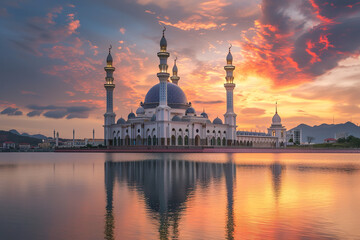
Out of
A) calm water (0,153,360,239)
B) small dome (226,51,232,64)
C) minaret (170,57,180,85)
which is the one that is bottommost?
calm water (0,153,360,239)

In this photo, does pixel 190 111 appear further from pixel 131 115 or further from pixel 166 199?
pixel 166 199

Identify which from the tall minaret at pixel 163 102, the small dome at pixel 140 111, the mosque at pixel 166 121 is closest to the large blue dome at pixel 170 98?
the mosque at pixel 166 121

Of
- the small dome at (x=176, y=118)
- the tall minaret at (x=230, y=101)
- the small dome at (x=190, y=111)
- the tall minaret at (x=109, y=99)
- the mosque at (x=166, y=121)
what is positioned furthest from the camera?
the tall minaret at (x=109, y=99)

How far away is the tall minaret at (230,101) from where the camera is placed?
351ft

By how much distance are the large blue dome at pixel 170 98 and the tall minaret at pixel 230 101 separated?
38.0 ft

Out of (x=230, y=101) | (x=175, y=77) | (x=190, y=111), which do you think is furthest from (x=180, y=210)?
(x=175, y=77)

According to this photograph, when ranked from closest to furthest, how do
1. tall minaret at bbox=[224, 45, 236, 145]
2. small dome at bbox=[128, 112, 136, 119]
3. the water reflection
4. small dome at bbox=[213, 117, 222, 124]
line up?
the water reflection < small dome at bbox=[128, 112, 136, 119] < tall minaret at bbox=[224, 45, 236, 145] < small dome at bbox=[213, 117, 222, 124]

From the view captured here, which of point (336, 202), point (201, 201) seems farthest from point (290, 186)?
point (201, 201)

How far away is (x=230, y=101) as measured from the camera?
355ft

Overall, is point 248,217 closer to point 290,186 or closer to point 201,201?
point 201,201

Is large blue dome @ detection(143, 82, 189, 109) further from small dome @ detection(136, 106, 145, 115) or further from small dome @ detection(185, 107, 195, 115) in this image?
small dome @ detection(185, 107, 195, 115)

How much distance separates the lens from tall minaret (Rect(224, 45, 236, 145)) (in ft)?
351

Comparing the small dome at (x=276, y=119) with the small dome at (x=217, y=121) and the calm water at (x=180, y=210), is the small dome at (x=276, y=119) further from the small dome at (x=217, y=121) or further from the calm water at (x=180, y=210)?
the calm water at (x=180, y=210)

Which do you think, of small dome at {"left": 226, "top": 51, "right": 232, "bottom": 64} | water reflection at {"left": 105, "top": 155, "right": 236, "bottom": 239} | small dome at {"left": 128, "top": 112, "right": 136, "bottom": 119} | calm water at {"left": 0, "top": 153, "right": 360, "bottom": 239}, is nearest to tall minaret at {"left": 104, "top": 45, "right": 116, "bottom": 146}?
small dome at {"left": 128, "top": 112, "right": 136, "bottom": 119}
